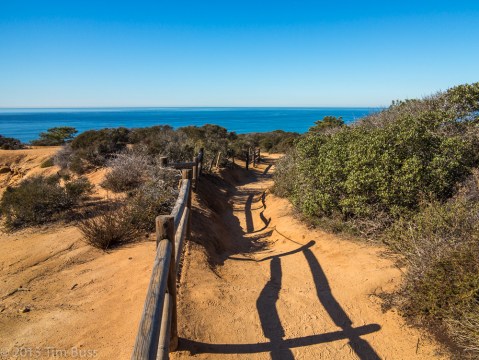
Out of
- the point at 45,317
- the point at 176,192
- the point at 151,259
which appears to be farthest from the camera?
the point at 176,192

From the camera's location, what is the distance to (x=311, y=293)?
4766 mm

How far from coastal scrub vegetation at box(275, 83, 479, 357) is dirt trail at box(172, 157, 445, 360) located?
455 mm

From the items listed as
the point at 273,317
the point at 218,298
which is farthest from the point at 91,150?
the point at 273,317

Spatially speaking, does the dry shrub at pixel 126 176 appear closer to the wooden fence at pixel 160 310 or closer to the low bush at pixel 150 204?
the low bush at pixel 150 204

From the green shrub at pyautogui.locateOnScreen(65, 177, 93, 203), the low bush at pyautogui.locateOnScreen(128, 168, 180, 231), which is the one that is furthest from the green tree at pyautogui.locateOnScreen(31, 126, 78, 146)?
the low bush at pyautogui.locateOnScreen(128, 168, 180, 231)

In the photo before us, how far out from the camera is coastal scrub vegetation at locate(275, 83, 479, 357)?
348 centimetres

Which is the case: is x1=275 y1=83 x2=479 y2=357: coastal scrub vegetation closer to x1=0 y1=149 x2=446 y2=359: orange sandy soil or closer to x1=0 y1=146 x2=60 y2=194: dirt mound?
x1=0 y1=149 x2=446 y2=359: orange sandy soil

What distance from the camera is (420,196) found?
5.90 metres

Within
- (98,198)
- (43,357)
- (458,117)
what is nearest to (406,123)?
(458,117)

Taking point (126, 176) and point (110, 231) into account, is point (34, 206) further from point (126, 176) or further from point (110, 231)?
point (110, 231)

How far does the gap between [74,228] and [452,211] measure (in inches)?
301

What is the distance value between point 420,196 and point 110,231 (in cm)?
637

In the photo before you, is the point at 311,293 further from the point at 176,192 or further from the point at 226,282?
the point at 176,192

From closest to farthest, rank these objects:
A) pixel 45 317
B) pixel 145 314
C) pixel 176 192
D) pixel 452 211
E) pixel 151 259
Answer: pixel 145 314
pixel 45 317
pixel 452 211
pixel 151 259
pixel 176 192
